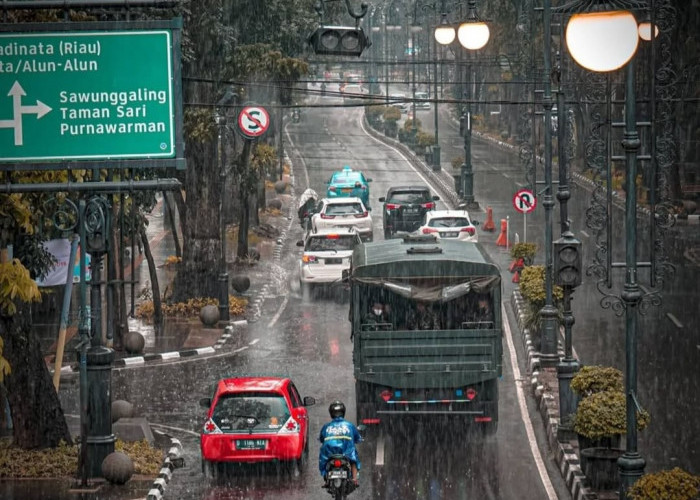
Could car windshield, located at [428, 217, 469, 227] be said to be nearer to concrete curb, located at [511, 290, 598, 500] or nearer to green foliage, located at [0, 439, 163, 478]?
concrete curb, located at [511, 290, 598, 500]

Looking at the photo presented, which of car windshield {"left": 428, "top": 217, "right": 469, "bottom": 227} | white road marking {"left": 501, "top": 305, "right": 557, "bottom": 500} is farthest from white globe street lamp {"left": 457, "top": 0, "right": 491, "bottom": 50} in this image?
car windshield {"left": 428, "top": 217, "right": 469, "bottom": 227}

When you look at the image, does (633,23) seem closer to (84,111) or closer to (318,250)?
(84,111)

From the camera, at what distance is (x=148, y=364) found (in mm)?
28656

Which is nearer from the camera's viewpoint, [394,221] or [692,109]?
[394,221]

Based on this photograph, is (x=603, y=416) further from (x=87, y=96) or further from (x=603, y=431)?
(x=87, y=96)

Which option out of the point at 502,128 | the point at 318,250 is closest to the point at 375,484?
the point at 318,250

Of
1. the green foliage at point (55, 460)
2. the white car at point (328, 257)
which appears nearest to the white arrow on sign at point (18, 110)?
the green foliage at point (55, 460)

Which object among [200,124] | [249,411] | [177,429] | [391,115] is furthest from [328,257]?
[391,115]

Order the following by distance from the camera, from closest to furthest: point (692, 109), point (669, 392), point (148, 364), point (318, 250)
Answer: point (669, 392) < point (148, 364) < point (318, 250) < point (692, 109)

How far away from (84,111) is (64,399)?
1369cm

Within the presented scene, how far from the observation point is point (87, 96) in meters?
12.7

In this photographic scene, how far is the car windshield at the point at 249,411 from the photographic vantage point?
60.2ft

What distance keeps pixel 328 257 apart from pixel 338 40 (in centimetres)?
1928

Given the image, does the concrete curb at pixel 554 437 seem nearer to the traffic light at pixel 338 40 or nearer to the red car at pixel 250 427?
the red car at pixel 250 427
